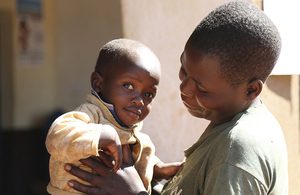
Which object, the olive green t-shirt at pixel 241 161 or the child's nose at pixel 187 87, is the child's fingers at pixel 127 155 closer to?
the olive green t-shirt at pixel 241 161

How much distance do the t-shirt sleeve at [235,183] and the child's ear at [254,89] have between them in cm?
31

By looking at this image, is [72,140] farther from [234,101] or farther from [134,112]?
[234,101]

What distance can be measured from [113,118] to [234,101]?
0.75m

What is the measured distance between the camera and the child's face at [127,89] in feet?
5.68

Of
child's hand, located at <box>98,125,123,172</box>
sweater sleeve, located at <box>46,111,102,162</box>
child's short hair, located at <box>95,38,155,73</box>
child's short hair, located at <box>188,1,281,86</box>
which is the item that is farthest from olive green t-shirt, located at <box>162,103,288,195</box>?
child's short hair, located at <box>95,38,155,73</box>

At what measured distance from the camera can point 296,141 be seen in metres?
2.41

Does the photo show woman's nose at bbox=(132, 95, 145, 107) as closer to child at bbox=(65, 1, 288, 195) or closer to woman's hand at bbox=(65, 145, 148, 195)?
woman's hand at bbox=(65, 145, 148, 195)

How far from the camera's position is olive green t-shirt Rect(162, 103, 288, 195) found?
1019mm

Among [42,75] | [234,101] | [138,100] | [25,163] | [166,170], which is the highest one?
[234,101]

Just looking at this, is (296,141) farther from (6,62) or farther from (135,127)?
(6,62)

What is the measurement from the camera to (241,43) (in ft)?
3.64

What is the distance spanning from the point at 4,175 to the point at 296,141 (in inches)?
141

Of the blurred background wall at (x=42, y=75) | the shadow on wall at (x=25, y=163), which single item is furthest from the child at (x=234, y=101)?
the shadow on wall at (x=25, y=163)

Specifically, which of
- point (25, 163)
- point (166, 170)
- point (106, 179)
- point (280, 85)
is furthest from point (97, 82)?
point (25, 163)
